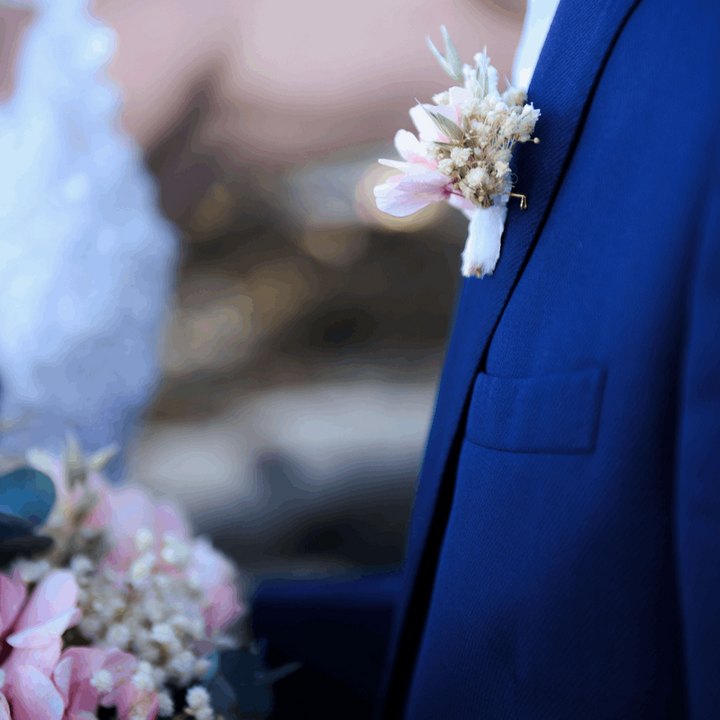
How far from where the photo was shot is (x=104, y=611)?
46 centimetres

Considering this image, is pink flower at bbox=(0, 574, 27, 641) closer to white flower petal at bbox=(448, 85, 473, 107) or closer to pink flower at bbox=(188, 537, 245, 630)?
pink flower at bbox=(188, 537, 245, 630)

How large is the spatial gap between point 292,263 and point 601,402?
85 centimetres

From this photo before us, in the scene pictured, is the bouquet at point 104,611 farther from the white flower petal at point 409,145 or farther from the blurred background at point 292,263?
the blurred background at point 292,263

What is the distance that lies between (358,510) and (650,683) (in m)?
0.87

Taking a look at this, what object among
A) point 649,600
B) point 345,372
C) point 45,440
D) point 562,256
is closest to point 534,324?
point 562,256

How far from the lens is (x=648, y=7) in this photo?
1.30 ft

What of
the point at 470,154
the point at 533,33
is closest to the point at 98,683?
the point at 470,154

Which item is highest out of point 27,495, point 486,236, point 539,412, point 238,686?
point 486,236

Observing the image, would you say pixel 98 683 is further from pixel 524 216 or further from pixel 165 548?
pixel 524 216

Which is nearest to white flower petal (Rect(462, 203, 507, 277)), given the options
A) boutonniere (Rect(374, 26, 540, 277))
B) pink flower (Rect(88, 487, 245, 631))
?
boutonniere (Rect(374, 26, 540, 277))

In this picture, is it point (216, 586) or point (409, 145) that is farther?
point (216, 586)

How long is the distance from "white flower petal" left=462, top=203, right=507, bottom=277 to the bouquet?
0.41 metres

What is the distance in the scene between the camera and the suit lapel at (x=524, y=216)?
1.41 ft

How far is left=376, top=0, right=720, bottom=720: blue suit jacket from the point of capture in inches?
13.7
